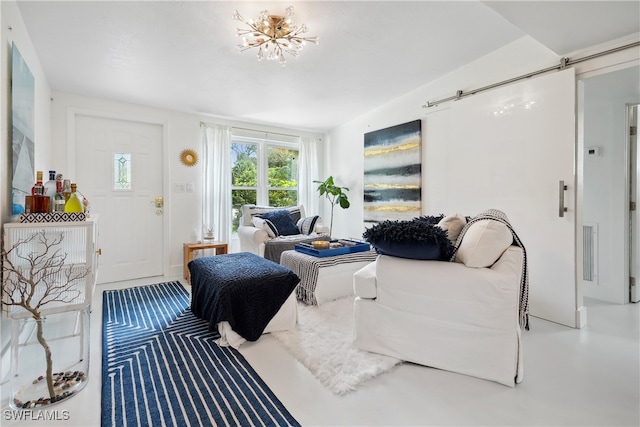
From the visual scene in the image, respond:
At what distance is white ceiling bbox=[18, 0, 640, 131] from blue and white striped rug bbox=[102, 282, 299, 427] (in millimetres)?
2346

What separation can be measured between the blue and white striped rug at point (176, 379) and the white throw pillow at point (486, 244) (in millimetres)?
1258

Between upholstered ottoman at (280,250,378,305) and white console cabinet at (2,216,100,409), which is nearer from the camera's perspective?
white console cabinet at (2,216,100,409)

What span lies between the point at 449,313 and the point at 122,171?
165 inches

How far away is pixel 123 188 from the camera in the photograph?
390 centimetres

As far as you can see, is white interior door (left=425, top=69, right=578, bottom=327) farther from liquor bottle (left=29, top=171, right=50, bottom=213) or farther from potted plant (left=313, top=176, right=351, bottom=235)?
liquor bottle (left=29, top=171, right=50, bottom=213)

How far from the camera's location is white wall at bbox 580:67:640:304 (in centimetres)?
295

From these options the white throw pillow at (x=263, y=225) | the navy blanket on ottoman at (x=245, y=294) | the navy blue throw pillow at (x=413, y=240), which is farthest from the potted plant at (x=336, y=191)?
the navy blue throw pillow at (x=413, y=240)

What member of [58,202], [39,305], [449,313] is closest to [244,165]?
[58,202]

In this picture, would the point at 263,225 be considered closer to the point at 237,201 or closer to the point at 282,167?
the point at 237,201

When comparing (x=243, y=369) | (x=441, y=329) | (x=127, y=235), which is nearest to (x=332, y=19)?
(x=441, y=329)

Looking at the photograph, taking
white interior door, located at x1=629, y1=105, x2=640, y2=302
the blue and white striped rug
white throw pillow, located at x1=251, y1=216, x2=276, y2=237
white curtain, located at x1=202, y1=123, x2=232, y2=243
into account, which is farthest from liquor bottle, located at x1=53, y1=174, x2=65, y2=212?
white interior door, located at x1=629, y1=105, x2=640, y2=302

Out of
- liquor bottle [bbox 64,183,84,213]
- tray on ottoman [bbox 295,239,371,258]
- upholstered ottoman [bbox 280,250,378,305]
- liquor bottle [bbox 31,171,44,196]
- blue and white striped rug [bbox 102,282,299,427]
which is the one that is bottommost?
blue and white striped rug [bbox 102,282,299,427]

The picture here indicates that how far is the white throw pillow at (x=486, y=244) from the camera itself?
165 centimetres

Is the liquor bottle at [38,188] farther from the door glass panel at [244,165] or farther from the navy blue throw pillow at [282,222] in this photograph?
the door glass panel at [244,165]
